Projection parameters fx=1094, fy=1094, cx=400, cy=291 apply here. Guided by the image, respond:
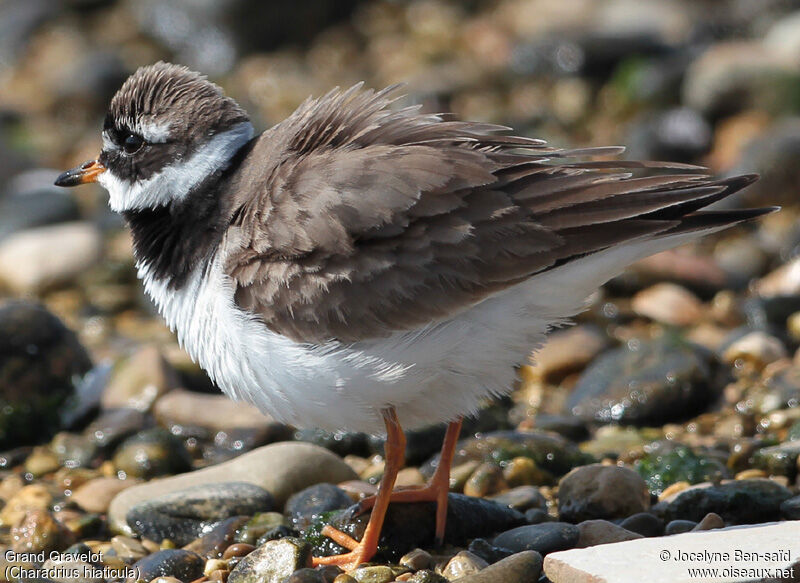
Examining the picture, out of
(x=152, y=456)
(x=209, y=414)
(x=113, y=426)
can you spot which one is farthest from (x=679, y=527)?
(x=113, y=426)

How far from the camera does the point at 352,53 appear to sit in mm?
17875

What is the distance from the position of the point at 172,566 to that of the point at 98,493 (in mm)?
1467

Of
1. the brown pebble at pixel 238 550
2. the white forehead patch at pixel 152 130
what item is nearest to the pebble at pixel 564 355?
the brown pebble at pixel 238 550

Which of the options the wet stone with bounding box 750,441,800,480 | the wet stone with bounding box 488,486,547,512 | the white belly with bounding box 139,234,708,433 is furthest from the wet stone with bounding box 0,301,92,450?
the wet stone with bounding box 750,441,800,480

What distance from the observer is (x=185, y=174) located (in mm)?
6797

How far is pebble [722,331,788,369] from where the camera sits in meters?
9.28

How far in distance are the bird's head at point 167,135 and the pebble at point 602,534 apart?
3113 mm

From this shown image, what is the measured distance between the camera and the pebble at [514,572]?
582 cm

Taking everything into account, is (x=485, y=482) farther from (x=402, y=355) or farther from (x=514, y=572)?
(x=402, y=355)

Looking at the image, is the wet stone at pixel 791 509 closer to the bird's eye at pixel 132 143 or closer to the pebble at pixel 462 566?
the pebble at pixel 462 566

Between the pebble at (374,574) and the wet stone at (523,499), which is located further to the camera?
the wet stone at (523,499)

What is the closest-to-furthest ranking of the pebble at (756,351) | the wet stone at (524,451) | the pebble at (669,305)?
1. the wet stone at (524,451)
2. the pebble at (756,351)
3. the pebble at (669,305)

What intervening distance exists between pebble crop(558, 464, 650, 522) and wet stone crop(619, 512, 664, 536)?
164mm

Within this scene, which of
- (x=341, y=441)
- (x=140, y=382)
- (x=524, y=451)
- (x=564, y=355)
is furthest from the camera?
(x=564, y=355)
